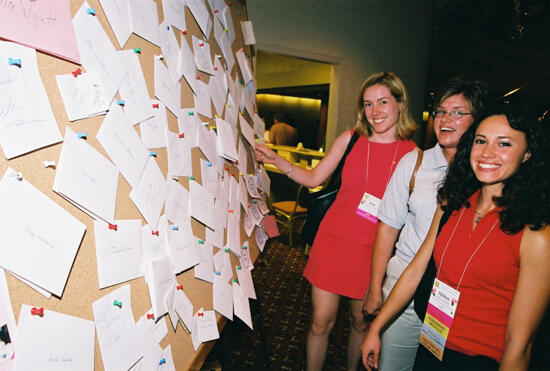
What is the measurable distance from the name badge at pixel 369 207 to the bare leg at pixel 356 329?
1.50ft

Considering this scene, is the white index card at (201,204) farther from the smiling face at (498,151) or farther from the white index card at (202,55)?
the smiling face at (498,151)

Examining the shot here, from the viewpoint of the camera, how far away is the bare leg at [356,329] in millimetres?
1562

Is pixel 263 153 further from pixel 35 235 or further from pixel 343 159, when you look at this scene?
pixel 35 235

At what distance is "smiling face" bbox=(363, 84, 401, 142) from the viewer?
146 centimetres

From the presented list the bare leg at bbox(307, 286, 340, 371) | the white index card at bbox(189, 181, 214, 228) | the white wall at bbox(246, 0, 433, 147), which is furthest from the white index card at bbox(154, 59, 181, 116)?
the white wall at bbox(246, 0, 433, 147)

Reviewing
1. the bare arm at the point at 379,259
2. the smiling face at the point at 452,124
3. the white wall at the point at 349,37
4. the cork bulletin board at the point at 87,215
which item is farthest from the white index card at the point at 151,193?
the white wall at the point at 349,37

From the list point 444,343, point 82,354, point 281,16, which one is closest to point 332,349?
point 444,343

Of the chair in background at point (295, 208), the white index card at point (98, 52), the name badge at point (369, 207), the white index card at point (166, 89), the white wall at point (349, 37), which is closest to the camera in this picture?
the white index card at point (98, 52)

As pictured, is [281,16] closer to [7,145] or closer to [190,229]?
[190,229]

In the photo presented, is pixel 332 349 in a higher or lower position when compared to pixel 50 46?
lower

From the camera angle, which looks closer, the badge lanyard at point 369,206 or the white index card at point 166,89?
the white index card at point 166,89

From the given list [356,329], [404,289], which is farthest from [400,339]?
[356,329]

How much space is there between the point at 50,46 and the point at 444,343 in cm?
127

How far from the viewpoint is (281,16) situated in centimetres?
332
